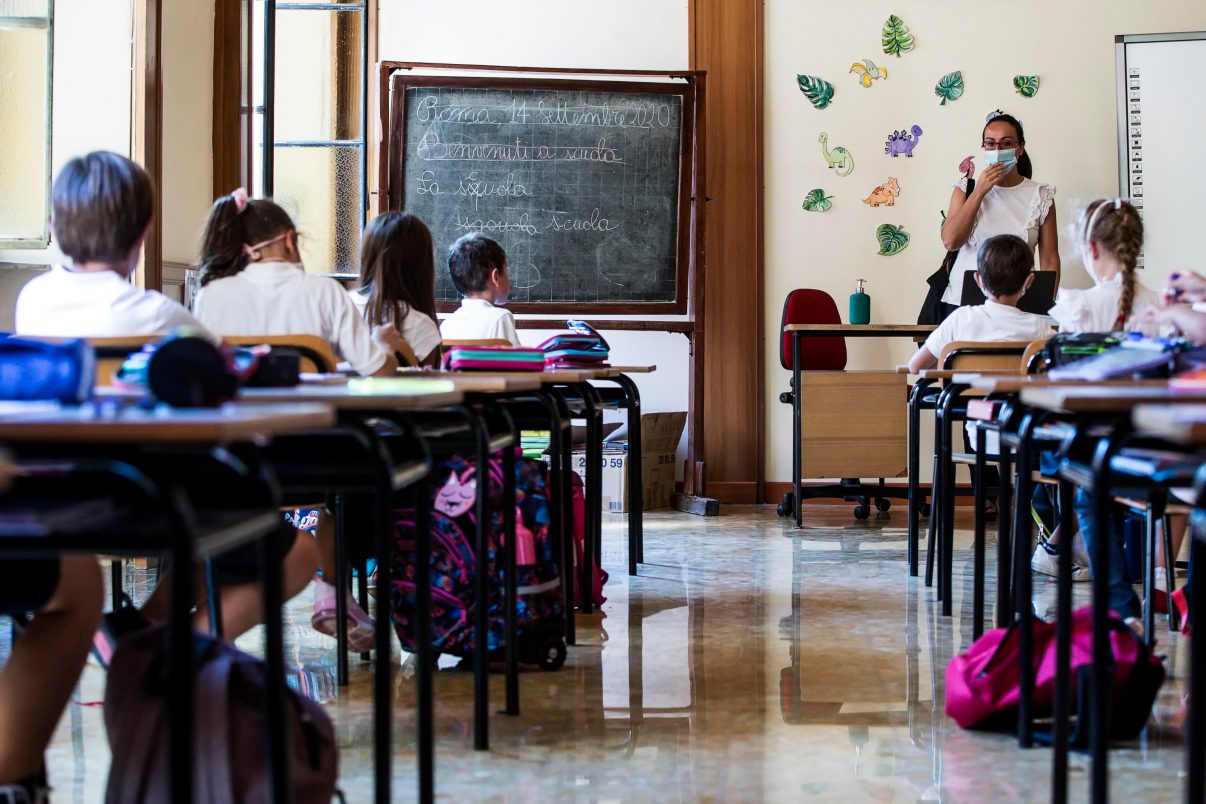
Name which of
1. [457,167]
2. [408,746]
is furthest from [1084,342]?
[457,167]

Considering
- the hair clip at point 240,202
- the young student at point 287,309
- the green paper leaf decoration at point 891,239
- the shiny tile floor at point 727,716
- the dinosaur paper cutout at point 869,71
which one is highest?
the dinosaur paper cutout at point 869,71

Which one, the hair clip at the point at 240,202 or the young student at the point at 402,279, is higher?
the hair clip at the point at 240,202

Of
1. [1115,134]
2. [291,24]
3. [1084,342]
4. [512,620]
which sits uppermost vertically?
[291,24]

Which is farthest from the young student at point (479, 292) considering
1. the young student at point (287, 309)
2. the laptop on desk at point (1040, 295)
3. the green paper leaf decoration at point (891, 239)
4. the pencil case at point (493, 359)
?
the green paper leaf decoration at point (891, 239)

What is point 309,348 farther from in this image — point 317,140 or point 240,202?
point 317,140

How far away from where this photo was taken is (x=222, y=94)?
4.69 m

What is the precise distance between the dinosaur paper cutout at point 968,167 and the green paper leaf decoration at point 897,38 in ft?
1.93

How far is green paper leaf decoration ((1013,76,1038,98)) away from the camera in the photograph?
617 cm

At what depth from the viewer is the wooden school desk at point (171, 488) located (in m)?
1.07

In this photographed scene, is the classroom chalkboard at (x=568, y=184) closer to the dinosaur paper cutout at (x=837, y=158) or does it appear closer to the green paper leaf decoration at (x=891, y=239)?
the dinosaur paper cutout at (x=837, y=158)

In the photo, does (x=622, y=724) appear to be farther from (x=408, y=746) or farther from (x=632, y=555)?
(x=632, y=555)

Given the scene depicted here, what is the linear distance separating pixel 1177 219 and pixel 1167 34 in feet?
2.65

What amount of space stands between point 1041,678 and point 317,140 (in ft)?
14.1

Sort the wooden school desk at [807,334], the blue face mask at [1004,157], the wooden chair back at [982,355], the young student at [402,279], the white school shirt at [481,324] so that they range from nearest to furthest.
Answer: the young student at [402,279] < the wooden chair back at [982,355] < the white school shirt at [481,324] < the wooden school desk at [807,334] < the blue face mask at [1004,157]
